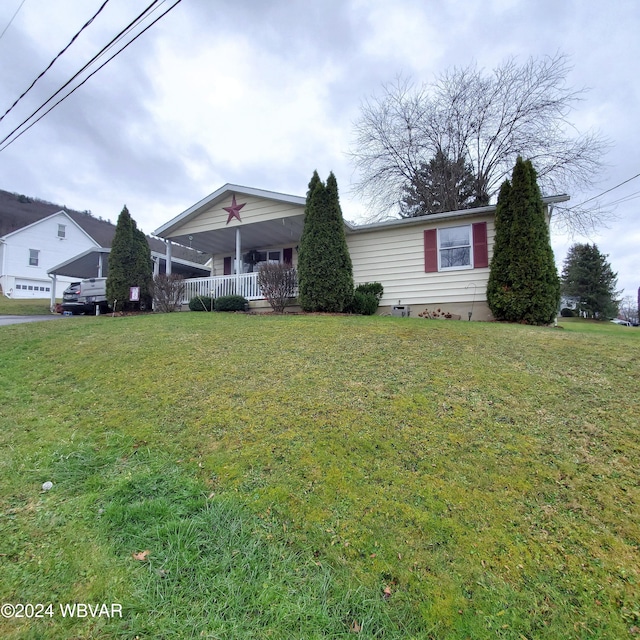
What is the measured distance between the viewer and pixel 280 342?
6051 millimetres

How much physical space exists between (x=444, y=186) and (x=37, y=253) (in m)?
32.9

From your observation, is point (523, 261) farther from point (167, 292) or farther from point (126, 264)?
point (126, 264)

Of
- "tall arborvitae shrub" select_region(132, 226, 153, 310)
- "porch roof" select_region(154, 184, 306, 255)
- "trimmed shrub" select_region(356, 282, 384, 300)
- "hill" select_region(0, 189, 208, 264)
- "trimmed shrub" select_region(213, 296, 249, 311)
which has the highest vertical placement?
"hill" select_region(0, 189, 208, 264)

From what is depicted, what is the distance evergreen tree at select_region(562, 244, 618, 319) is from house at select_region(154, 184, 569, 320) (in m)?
24.3

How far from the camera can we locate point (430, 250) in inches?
416

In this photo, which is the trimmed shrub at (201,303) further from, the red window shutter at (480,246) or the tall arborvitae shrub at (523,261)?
the tall arborvitae shrub at (523,261)

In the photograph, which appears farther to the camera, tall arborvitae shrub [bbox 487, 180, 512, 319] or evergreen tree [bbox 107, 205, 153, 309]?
evergreen tree [bbox 107, 205, 153, 309]

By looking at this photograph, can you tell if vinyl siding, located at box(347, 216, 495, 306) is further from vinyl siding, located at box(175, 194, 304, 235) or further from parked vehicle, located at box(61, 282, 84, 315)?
parked vehicle, located at box(61, 282, 84, 315)

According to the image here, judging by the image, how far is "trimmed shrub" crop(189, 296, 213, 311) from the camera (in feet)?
38.6

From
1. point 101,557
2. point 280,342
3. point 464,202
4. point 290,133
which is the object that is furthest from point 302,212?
point 464,202

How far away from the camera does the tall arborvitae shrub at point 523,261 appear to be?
8617 mm

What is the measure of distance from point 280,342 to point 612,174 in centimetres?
1815

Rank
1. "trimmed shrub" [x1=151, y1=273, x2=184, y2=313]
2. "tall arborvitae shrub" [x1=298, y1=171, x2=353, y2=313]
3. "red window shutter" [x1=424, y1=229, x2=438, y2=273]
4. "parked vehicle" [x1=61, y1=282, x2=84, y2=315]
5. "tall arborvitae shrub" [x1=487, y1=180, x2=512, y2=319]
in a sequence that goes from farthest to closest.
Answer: "parked vehicle" [x1=61, y1=282, x2=84, y2=315] → "trimmed shrub" [x1=151, y1=273, x2=184, y2=313] → "red window shutter" [x1=424, y1=229, x2=438, y2=273] → "tall arborvitae shrub" [x1=298, y1=171, x2=353, y2=313] → "tall arborvitae shrub" [x1=487, y1=180, x2=512, y2=319]

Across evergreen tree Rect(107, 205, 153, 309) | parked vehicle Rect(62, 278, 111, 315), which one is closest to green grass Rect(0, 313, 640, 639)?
evergreen tree Rect(107, 205, 153, 309)
